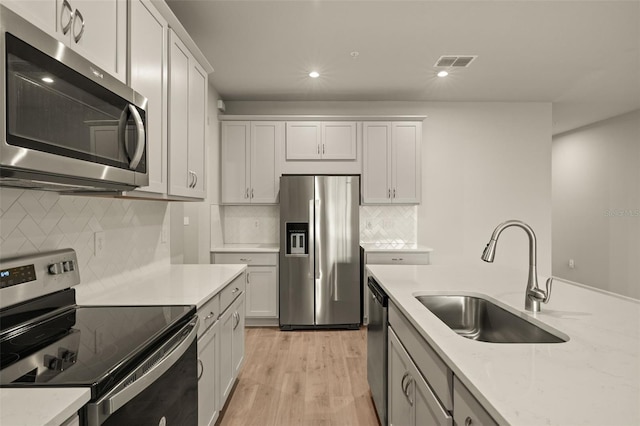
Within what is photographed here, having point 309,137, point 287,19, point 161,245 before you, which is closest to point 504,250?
point 309,137

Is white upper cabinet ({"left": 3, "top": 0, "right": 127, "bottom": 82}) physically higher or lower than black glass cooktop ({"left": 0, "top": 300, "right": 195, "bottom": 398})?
higher

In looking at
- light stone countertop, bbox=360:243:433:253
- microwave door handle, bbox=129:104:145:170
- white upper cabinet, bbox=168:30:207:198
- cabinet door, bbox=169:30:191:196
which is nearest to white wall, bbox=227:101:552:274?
light stone countertop, bbox=360:243:433:253

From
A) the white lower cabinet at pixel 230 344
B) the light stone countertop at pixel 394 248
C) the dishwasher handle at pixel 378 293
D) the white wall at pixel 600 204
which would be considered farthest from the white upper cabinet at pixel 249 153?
the white wall at pixel 600 204

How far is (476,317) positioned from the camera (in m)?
1.76

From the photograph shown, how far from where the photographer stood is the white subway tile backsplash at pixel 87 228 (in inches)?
54.4

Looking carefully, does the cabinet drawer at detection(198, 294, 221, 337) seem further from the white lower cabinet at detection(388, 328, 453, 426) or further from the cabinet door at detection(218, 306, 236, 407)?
the white lower cabinet at detection(388, 328, 453, 426)

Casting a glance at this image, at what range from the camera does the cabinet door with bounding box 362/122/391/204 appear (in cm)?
429

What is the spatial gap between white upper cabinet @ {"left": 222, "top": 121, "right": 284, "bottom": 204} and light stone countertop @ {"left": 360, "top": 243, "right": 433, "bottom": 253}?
1423 mm

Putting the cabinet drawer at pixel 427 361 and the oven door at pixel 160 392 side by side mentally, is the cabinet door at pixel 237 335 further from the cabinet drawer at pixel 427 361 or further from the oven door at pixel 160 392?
the cabinet drawer at pixel 427 361

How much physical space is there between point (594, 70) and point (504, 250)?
2.25 metres

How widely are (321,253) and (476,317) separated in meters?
2.31

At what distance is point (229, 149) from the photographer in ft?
14.1

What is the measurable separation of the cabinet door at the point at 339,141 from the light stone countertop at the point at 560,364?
2810mm

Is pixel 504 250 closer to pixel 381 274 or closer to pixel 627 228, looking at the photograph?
pixel 627 228
